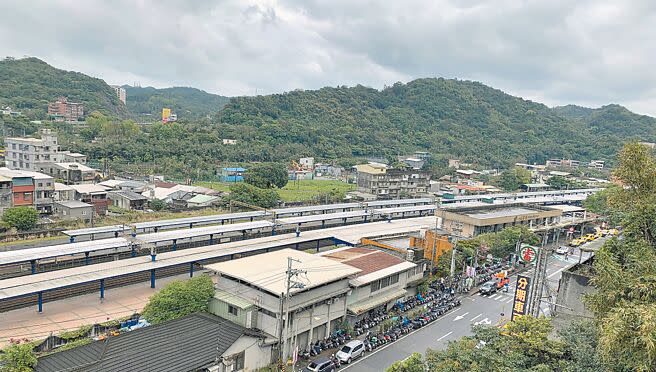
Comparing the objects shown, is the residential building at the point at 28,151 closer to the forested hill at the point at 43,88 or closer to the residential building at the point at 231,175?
the residential building at the point at 231,175

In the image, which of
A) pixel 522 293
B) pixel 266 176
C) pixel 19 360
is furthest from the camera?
pixel 266 176

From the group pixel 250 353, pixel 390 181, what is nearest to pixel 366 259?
pixel 250 353

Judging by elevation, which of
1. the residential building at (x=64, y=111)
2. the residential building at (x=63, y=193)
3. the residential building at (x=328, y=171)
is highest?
the residential building at (x=64, y=111)

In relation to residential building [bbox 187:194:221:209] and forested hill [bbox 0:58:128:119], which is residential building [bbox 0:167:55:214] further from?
forested hill [bbox 0:58:128:119]

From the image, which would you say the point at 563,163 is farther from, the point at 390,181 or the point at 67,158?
the point at 67,158

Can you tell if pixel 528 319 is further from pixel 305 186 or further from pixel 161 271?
pixel 305 186

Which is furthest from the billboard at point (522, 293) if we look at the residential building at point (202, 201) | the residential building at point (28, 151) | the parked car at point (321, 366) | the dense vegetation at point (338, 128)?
the dense vegetation at point (338, 128)
